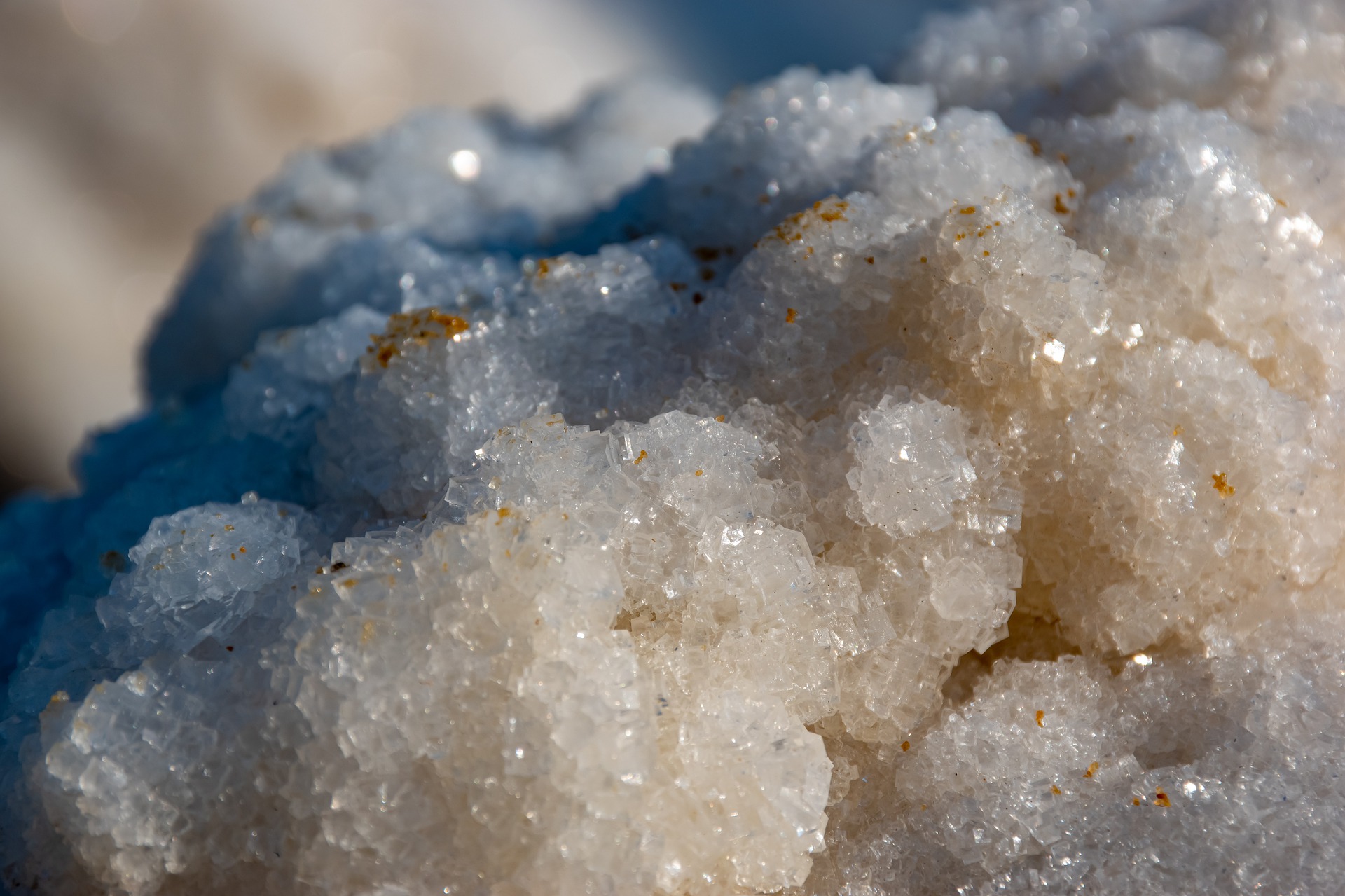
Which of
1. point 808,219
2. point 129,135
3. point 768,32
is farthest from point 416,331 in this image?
point 768,32

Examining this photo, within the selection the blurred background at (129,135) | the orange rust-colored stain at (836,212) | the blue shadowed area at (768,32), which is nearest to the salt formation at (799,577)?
the orange rust-colored stain at (836,212)

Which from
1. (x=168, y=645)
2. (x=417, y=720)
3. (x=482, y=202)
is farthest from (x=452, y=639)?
(x=482, y=202)

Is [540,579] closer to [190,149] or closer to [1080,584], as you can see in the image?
[1080,584]

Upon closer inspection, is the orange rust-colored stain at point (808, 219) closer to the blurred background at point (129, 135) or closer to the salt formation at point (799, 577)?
the salt formation at point (799, 577)

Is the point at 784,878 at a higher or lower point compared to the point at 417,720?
lower

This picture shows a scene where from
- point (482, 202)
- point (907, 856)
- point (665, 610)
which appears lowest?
point (907, 856)

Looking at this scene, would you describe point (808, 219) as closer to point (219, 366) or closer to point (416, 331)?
point (416, 331)
